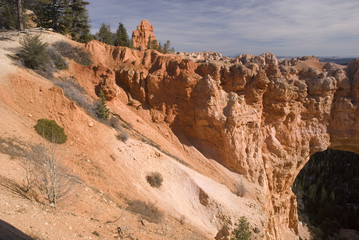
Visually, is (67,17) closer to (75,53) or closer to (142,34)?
(75,53)

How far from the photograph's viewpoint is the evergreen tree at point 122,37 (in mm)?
28109

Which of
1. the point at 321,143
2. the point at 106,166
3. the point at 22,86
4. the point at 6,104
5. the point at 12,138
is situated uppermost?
the point at 22,86

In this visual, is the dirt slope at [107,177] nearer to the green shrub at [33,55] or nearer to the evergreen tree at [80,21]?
the green shrub at [33,55]

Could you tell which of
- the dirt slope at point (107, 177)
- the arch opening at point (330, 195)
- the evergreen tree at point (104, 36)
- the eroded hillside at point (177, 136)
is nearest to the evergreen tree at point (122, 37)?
the evergreen tree at point (104, 36)

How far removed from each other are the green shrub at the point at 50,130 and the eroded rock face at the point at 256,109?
8.80 meters

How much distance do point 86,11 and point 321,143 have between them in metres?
28.5

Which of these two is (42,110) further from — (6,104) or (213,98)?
(213,98)

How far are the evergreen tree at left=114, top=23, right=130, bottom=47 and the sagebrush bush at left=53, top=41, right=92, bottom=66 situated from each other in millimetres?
8217

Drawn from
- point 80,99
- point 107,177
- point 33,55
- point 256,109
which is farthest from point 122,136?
point 256,109

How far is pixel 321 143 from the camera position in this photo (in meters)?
23.3

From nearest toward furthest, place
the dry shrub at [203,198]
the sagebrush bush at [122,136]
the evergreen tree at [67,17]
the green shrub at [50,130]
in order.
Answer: the green shrub at [50,130] < the sagebrush bush at [122,136] < the dry shrub at [203,198] < the evergreen tree at [67,17]

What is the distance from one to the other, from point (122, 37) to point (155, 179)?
2096 cm

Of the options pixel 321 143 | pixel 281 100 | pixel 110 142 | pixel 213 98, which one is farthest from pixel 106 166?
pixel 321 143

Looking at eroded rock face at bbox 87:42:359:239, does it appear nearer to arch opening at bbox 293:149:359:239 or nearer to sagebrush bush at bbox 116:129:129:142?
sagebrush bush at bbox 116:129:129:142
